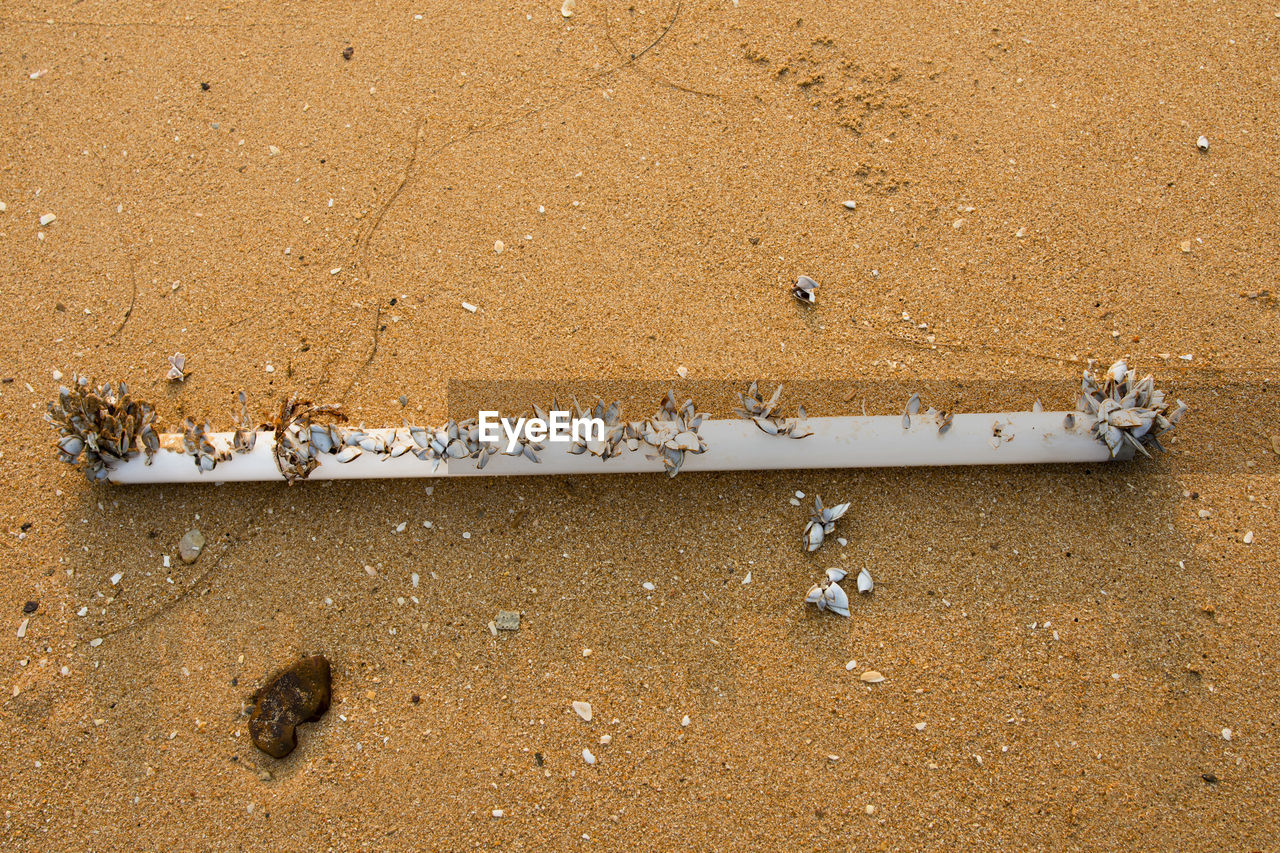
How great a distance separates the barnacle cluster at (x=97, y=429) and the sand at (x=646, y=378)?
0.16 metres

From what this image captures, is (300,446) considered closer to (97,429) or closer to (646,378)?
(97,429)

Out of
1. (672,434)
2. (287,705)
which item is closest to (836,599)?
(672,434)

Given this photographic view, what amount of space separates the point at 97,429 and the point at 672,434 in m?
1.52

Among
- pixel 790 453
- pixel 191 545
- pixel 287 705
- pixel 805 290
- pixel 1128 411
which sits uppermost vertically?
pixel 805 290

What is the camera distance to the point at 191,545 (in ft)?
6.52

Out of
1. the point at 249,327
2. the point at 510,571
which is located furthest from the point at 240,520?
the point at 510,571

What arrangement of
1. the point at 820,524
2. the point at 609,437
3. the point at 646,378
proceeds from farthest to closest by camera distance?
1. the point at 646,378
2. the point at 820,524
3. the point at 609,437

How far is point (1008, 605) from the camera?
1.92 meters

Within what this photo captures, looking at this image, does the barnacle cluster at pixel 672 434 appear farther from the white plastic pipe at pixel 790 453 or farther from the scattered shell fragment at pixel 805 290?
the scattered shell fragment at pixel 805 290

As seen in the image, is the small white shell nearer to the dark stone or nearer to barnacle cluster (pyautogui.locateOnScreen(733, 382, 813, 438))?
barnacle cluster (pyautogui.locateOnScreen(733, 382, 813, 438))

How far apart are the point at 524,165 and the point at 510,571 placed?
4.11 feet

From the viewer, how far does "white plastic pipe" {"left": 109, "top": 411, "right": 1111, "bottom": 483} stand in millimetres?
1903

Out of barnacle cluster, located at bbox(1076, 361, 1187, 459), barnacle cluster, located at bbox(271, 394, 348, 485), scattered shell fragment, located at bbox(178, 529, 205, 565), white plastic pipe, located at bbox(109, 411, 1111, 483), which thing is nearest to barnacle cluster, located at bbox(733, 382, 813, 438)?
white plastic pipe, located at bbox(109, 411, 1111, 483)

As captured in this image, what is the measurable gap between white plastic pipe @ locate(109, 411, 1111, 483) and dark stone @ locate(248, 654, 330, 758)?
522 mm
